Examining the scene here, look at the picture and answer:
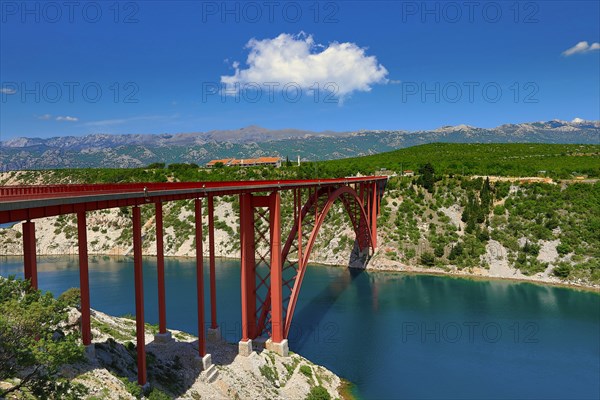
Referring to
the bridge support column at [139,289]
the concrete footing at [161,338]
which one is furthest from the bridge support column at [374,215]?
the bridge support column at [139,289]

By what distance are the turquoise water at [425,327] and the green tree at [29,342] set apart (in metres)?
15.3

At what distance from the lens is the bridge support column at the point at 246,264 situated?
20.1m

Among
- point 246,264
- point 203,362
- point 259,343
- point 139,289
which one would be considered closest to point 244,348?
point 259,343

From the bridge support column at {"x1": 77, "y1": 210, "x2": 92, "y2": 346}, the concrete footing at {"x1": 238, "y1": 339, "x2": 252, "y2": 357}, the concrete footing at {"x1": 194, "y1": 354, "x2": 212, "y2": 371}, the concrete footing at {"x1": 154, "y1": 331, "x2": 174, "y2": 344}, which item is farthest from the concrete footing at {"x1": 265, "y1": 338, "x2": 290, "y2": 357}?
the bridge support column at {"x1": 77, "y1": 210, "x2": 92, "y2": 346}

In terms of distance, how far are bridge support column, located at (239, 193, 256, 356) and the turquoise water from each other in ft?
19.5

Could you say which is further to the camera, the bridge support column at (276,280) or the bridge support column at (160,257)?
the bridge support column at (276,280)

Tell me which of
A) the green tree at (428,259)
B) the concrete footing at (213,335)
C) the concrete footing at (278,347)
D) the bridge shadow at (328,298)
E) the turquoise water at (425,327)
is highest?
the concrete footing at (213,335)

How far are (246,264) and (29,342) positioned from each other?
11.6 meters

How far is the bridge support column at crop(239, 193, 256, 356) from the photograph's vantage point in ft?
65.9

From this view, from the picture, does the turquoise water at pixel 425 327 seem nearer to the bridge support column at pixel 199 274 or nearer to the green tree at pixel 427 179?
the bridge support column at pixel 199 274

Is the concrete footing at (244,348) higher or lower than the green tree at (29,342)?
lower

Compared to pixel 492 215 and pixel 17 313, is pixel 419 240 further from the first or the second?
pixel 17 313

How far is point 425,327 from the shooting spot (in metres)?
30.5

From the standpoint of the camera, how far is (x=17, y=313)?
30.9ft
